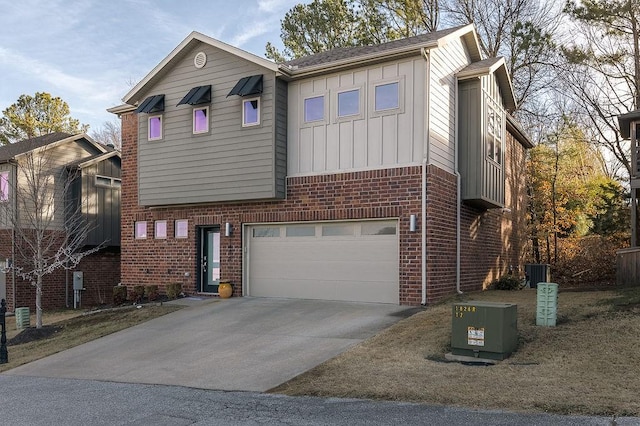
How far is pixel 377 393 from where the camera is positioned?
7.15 meters

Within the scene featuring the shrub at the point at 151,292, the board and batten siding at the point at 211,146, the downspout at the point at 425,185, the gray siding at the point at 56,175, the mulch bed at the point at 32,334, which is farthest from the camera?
the gray siding at the point at 56,175

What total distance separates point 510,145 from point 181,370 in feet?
49.0

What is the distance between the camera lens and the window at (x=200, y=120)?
16.1 meters

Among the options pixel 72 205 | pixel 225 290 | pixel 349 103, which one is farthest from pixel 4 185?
pixel 349 103

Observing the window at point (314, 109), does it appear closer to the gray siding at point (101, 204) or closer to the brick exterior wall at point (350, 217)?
the brick exterior wall at point (350, 217)

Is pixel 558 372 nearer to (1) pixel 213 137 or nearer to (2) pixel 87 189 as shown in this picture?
(1) pixel 213 137

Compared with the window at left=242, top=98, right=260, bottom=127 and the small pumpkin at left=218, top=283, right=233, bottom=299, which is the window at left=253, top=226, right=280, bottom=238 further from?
the window at left=242, top=98, right=260, bottom=127

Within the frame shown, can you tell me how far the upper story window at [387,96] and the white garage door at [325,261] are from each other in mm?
2721

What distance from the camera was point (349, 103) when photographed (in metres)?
14.3

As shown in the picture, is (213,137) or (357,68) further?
(213,137)

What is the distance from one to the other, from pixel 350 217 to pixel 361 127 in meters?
2.18

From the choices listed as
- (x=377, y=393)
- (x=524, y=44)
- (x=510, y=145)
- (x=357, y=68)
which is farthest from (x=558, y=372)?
(x=524, y=44)

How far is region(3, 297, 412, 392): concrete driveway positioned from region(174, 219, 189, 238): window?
297 cm

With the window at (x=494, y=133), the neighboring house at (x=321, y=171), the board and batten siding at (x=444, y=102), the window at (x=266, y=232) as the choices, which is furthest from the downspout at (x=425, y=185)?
the window at (x=266, y=232)
